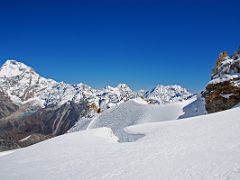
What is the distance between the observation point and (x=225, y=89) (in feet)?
132

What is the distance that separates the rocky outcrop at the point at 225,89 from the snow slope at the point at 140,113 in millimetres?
8061

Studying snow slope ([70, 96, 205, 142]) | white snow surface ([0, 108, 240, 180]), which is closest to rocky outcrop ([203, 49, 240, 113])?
snow slope ([70, 96, 205, 142])

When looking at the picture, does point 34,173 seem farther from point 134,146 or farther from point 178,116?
point 178,116

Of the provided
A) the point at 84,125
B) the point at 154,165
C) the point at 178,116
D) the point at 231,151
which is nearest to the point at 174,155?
the point at 154,165

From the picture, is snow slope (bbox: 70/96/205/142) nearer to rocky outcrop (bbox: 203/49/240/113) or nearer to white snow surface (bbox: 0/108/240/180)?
rocky outcrop (bbox: 203/49/240/113)

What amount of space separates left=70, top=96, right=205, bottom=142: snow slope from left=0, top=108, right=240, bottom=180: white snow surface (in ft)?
107

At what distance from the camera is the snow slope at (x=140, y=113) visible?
180ft

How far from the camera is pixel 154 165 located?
13312mm

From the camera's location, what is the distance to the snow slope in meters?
54.9

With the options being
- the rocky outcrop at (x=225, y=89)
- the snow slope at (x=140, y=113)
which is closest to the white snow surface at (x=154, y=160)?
the rocky outcrop at (x=225, y=89)

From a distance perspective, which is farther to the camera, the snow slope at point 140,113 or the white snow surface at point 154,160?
the snow slope at point 140,113

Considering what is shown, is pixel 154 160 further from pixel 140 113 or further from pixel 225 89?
pixel 140 113

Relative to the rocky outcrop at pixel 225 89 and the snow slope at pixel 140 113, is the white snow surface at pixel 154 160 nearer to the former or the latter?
the rocky outcrop at pixel 225 89

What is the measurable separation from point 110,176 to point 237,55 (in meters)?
39.3
